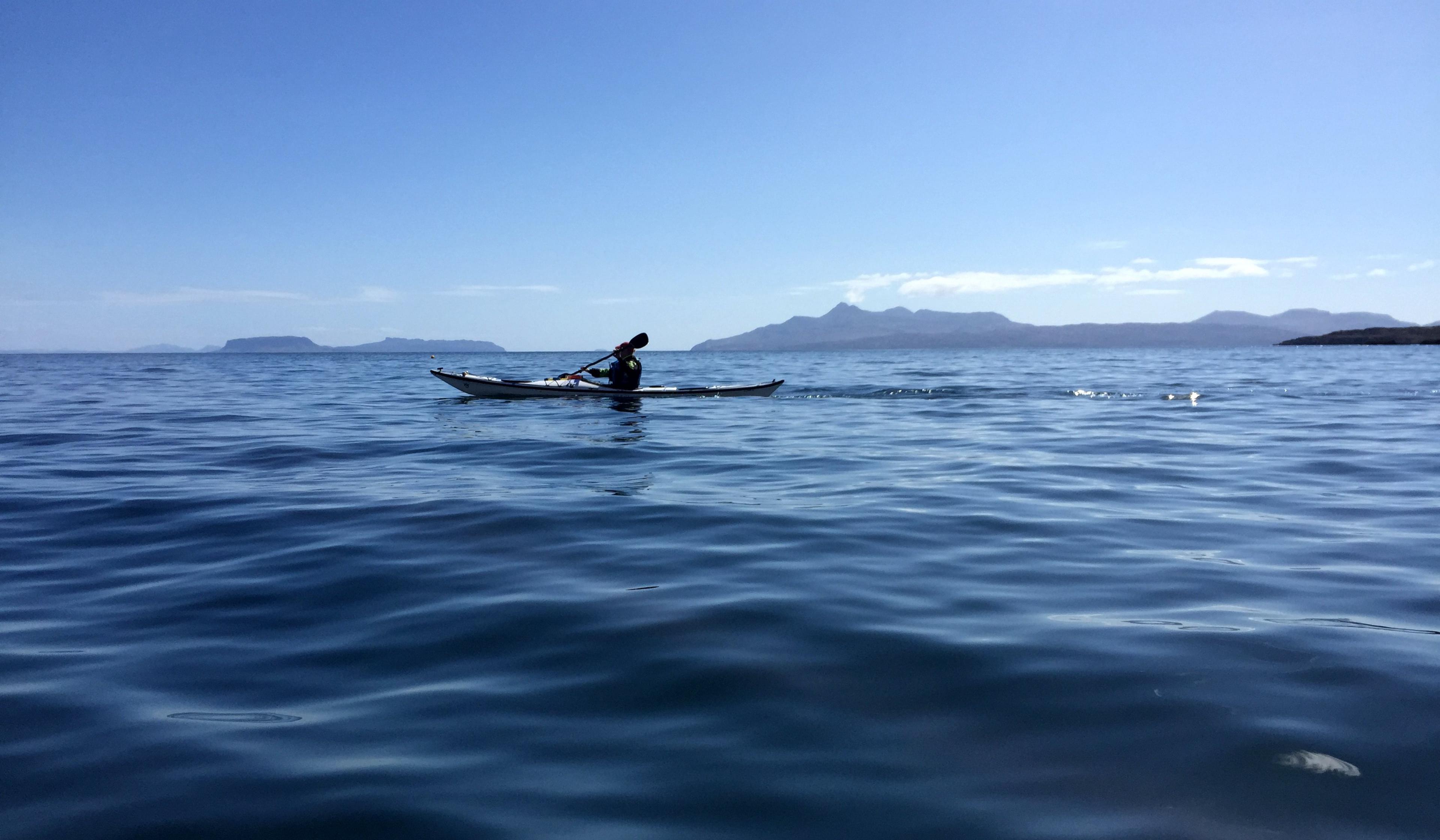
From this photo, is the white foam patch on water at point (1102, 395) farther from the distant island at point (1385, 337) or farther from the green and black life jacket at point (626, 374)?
the distant island at point (1385, 337)

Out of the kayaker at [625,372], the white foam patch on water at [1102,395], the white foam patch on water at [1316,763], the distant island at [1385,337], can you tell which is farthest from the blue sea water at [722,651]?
the distant island at [1385,337]

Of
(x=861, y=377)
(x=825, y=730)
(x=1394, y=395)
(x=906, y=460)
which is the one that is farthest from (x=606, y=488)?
(x=861, y=377)

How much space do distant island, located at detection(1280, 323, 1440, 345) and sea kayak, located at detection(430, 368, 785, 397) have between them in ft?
441

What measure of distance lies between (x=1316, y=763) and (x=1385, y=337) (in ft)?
526

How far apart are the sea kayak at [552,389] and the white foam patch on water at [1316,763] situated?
20558 mm

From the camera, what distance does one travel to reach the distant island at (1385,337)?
123 m

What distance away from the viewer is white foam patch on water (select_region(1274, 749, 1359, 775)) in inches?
121

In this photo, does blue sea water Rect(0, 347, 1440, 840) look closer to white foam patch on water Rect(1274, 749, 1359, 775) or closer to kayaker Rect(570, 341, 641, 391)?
white foam patch on water Rect(1274, 749, 1359, 775)

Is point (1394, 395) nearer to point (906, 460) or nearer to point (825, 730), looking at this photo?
point (906, 460)

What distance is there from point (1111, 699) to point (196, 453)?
1345 cm

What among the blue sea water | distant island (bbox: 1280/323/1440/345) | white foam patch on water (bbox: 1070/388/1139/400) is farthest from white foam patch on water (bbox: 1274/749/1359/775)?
distant island (bbox: 1280/323/1440/345)

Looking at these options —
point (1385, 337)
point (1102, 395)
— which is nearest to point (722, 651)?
point (1102, 395)

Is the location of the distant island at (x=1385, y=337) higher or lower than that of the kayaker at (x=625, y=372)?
higher

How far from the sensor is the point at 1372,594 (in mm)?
5324
